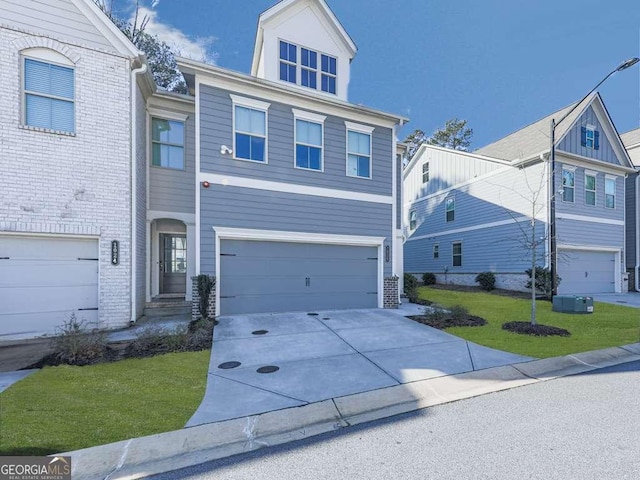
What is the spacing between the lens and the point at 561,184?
15.1m

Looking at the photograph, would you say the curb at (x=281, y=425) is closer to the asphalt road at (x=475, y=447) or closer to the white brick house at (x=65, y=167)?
the asphalt road at (x=475, y=447)

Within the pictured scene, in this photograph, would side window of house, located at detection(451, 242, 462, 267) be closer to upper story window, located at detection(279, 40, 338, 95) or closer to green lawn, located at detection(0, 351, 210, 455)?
upper story window, located at detection(279, 40, 338, 95)

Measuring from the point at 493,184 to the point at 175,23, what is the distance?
1810 centimetres

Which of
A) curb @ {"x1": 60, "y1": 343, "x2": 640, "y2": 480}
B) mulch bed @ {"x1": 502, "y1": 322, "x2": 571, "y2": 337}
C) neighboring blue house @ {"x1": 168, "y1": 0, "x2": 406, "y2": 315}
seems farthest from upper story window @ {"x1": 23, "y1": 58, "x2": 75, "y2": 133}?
mulch bed @ {"x1": 502, "y1": 322, "x2": 571, "y2": 337}

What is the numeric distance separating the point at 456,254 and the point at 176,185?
16.5m

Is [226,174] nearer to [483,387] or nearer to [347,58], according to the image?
[347,58]

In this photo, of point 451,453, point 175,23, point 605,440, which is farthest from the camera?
point 175,23

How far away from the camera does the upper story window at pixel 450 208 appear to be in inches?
787

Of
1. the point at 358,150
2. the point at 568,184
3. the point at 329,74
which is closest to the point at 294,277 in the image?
the point at 358,150

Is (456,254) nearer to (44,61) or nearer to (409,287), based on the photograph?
(409,287)

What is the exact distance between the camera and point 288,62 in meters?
10.3

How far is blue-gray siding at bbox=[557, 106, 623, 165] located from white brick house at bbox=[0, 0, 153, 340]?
18399 millimetres

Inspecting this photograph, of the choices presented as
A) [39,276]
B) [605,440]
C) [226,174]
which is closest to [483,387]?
[605,440]

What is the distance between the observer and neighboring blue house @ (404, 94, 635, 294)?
50.0 feet
